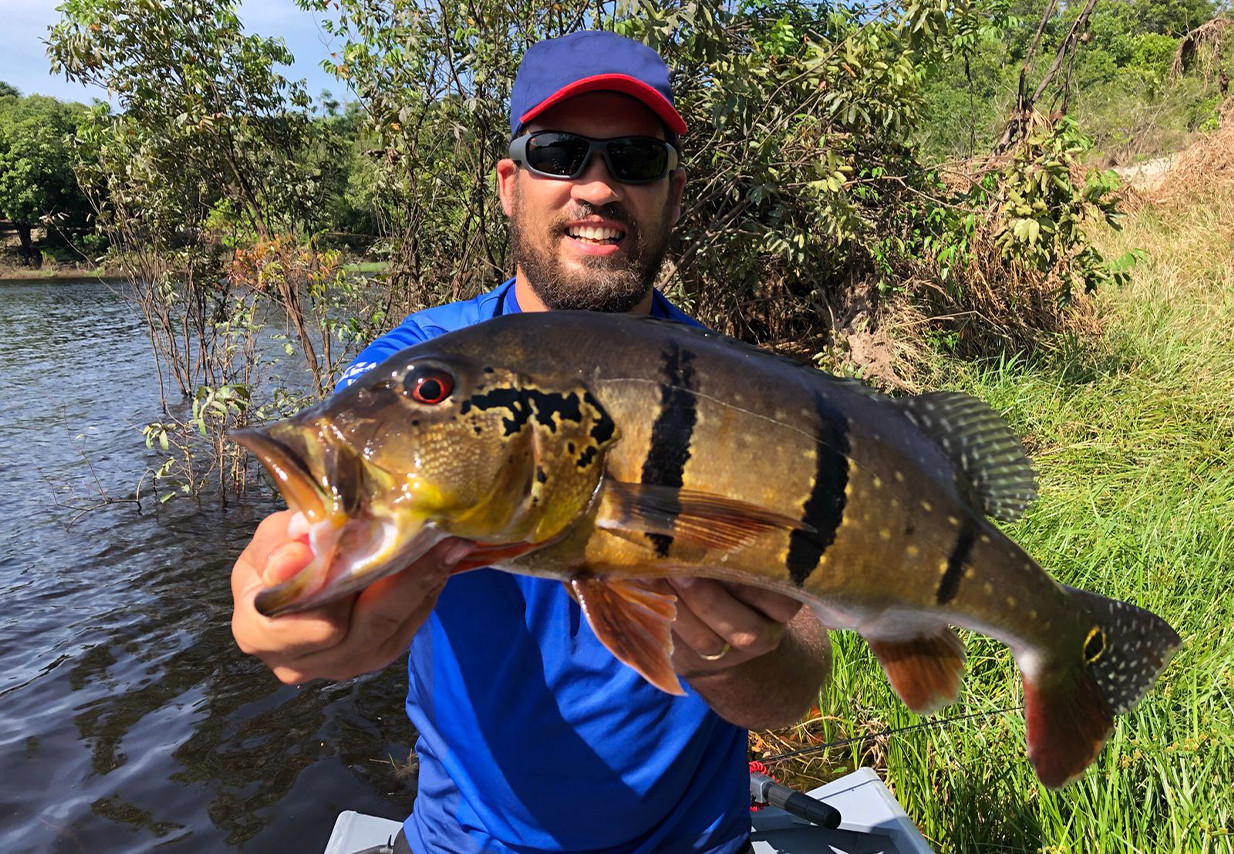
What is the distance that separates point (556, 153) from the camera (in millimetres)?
2951

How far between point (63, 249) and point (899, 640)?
196ft

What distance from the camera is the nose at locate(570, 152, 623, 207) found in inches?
114

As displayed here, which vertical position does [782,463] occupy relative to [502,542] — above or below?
above

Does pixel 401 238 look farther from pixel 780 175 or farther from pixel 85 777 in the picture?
pixel 85 777

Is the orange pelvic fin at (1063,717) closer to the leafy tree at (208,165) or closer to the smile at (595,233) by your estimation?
the smile at (595,233)

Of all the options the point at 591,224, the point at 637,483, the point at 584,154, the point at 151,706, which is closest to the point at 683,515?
the point at 637,483

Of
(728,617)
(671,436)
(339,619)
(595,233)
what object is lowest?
Answer: (728,617)

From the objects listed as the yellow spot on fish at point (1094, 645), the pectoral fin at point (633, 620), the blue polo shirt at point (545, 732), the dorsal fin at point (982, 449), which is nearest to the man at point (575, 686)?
the blue polo shirt at point (545, 732)

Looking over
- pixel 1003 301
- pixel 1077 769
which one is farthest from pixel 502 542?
pixel 1003 301

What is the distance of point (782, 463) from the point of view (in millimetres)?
1574

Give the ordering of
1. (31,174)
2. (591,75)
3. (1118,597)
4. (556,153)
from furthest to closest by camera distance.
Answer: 1. (31,174)
2. (1118,597)
3. (556,153)
4. (591,75)

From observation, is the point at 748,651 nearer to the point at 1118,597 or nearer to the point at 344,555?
the point at 344,555

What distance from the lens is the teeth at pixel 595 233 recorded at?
2957mm

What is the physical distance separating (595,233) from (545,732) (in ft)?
5.84
